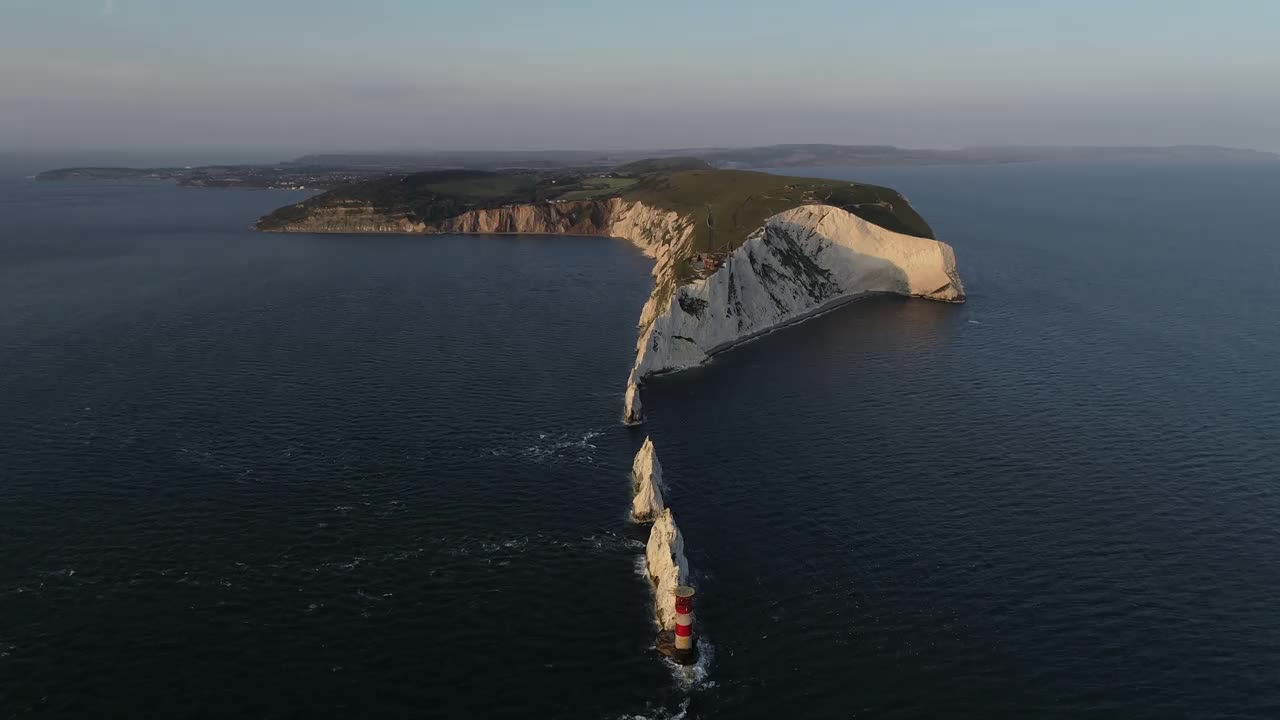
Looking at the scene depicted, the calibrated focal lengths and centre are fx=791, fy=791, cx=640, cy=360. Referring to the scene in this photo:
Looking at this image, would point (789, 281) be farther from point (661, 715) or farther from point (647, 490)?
point (661, 715)

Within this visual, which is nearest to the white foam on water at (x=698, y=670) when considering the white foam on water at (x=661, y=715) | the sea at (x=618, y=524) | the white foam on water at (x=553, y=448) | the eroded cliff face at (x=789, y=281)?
the sea at (x=618, y=524)

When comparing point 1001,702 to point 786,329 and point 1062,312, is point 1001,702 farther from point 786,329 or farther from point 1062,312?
point 1062,312

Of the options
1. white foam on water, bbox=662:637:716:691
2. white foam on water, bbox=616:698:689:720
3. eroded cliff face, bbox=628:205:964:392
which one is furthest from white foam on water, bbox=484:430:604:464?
white foam on water, bbox=616:698:689:720

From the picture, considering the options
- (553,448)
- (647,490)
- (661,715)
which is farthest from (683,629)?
(553,448)

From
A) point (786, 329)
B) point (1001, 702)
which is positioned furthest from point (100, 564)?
point (786, 329)

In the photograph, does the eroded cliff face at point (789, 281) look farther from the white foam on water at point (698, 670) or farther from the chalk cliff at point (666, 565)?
the white foam on water at point (698, 670)

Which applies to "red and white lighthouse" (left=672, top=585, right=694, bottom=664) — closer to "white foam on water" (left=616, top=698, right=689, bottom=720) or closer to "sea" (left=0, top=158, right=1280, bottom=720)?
"sea" (left=0, top=158, right=1280, bottom=720)

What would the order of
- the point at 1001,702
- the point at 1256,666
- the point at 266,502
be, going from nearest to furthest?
the point at 1001,702 → the point at 1256,666 → the point at 266,502
